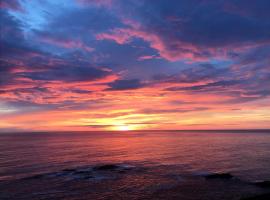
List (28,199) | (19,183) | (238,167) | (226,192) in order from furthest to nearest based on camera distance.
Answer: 1. (238,167)
2. (19,183)
3. (226,192)
4. (28,199)

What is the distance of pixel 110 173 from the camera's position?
151 ft

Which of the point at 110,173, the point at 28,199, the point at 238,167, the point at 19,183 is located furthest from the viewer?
the point at 238,167

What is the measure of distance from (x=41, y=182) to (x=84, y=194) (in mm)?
10474

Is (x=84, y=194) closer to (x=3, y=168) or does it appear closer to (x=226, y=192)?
(x=226, y=192)

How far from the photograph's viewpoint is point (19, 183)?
1526 inches

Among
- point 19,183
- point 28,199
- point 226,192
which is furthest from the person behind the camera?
point 19,183

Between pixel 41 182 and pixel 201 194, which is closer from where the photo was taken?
pixel 201 194

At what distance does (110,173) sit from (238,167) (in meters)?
27.9

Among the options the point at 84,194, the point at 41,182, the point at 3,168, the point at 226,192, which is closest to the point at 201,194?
the point at 226,192

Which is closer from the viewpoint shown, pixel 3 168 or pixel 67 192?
pixel 67 192

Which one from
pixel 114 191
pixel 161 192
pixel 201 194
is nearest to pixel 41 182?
pixel 114 191

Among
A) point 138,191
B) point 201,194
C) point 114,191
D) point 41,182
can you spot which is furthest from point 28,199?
point 201,194

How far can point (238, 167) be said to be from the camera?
51.5 metres

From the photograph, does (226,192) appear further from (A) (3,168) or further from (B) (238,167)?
(A) (3,168)
